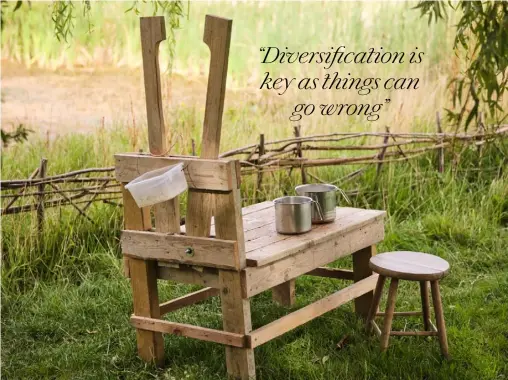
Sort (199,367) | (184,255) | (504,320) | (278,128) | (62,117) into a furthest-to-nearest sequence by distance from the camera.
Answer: (62,117) → (278,128) → (504,320) → (199,367) → (184,255)

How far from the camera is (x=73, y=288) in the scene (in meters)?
5.29

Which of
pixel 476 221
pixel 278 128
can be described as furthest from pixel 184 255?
pixel 278 128

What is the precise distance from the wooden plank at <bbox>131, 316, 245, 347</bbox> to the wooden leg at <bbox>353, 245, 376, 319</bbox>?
120cm

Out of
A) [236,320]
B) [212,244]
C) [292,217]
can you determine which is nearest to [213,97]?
[212,244]

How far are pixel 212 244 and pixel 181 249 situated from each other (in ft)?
0.68

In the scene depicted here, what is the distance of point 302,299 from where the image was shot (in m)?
5.11

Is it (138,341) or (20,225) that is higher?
(20,225)

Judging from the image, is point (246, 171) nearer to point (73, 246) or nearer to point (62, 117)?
point (73, 246)

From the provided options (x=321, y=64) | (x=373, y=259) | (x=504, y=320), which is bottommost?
(x=504, y=320)

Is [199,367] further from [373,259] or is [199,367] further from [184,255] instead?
[373,259]

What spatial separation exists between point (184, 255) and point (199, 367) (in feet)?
2.08

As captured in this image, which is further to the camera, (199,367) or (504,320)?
(504,320)

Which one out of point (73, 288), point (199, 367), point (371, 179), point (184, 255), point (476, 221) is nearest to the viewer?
point (184, 255)

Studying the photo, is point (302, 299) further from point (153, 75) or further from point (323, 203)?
point (153, 75)
